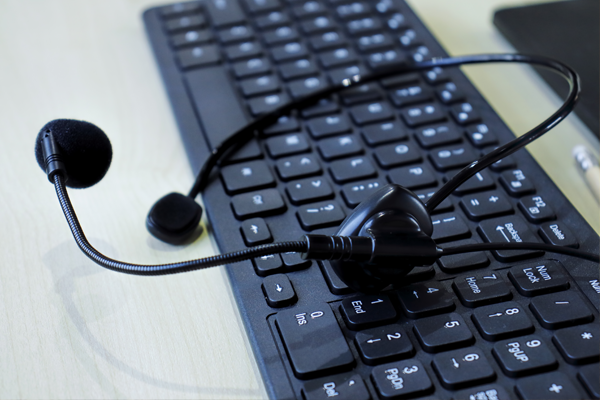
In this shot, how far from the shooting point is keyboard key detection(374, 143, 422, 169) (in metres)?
0.42

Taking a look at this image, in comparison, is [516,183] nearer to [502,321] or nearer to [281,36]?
[502,321]

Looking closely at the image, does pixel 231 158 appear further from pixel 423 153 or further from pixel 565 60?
pixel 565 60

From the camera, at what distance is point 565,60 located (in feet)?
1.73

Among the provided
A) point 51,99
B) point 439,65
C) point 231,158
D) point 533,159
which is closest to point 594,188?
point 533,159

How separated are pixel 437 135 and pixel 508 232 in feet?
0.36

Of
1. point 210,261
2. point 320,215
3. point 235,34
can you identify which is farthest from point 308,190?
point 235,34

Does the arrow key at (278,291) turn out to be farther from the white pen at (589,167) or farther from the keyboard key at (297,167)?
the white pen at (589,167)

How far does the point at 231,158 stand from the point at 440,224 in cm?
16

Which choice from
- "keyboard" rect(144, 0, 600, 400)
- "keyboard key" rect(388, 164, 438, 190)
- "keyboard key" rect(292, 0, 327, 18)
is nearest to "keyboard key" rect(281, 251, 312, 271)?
"keyboard" rect(144, 0, 600, 400)

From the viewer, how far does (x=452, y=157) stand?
0.42 metres

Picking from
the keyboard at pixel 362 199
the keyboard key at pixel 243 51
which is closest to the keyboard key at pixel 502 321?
the keyboard at pixel 362 199

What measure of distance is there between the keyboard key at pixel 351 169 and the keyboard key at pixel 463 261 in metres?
0.09

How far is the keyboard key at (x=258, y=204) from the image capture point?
0.38 m

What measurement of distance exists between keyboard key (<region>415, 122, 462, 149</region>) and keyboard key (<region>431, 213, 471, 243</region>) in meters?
0.08
